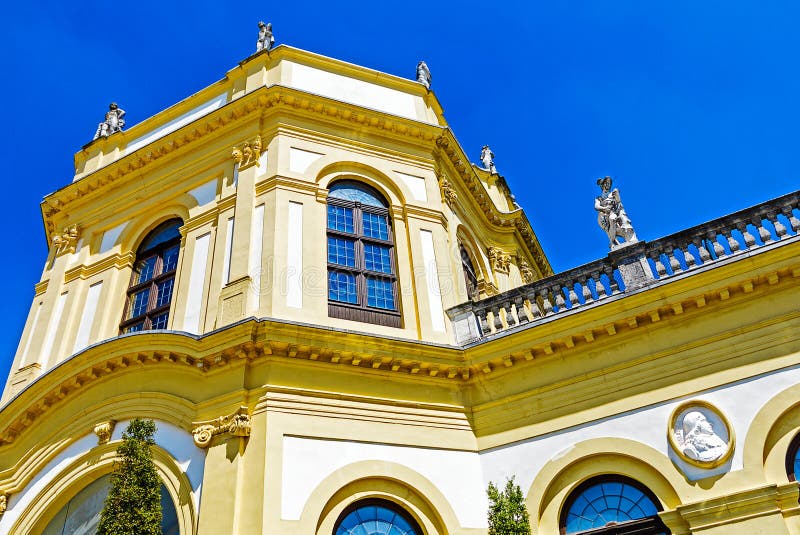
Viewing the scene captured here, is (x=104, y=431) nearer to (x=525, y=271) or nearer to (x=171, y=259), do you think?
(x=171, y=259)

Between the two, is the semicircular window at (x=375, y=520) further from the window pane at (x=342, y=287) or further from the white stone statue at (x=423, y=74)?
the white stone statue at (x=423, y=74)

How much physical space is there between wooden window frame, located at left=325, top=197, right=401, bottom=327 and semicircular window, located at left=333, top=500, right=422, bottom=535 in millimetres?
3467

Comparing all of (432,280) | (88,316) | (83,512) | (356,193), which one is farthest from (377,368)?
(88,316)

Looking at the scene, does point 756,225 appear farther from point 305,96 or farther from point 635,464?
point 305,96

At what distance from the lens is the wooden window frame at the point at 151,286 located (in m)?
14.3

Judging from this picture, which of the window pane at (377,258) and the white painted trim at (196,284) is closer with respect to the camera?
the white painted trim at (196,284)

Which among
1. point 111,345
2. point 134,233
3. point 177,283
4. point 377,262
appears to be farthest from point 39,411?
point 377,262

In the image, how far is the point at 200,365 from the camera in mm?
11422

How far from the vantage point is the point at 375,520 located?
10648 mm

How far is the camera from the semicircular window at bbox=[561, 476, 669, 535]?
10164mm

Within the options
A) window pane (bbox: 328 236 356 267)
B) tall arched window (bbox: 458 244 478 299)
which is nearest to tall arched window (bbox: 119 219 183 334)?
window pane (bbox: 328 236 356 267)

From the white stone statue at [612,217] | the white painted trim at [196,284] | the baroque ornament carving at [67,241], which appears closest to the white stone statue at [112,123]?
the baroque ornament carving at [67,241]

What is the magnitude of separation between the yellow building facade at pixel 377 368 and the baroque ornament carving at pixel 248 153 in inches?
2.0

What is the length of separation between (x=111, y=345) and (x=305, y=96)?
6.75 metres
